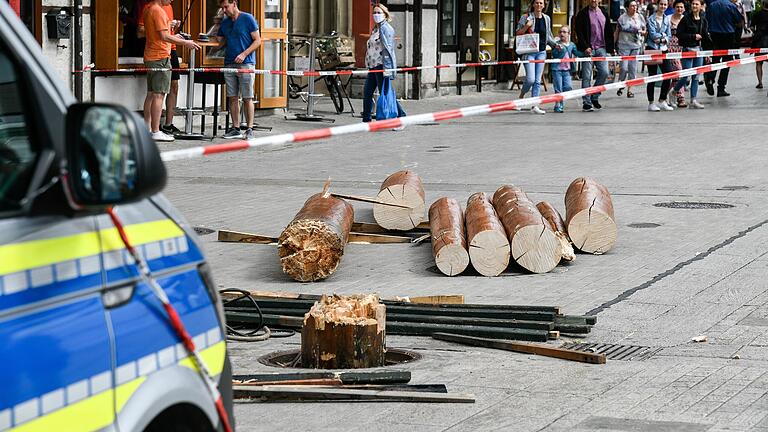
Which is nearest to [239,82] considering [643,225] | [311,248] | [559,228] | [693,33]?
[643,225]

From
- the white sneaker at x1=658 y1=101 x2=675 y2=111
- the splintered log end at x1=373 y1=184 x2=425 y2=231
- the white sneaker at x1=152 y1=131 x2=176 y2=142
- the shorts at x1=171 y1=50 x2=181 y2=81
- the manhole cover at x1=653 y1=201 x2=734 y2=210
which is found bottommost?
the manhole cover at x1=653 y1=201 x2=734 y2=210

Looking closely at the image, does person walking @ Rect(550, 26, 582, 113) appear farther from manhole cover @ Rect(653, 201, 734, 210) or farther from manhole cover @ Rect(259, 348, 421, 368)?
manhole cover @ Rect(259, 348, 421, 368)

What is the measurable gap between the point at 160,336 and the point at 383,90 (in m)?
17.8

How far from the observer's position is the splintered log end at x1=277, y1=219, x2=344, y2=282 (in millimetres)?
9367

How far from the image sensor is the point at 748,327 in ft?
25.7

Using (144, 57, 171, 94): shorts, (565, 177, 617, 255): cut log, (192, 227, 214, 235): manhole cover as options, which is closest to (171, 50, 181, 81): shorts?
(144, 57, 171, 94): shorts

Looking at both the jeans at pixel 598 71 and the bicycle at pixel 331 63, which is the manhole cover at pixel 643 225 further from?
the jeans at pixel 598 71

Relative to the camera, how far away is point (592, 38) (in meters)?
25.3

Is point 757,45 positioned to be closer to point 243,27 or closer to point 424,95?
point 424,95

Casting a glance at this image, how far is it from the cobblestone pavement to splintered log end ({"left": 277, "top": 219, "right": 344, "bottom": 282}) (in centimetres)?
12

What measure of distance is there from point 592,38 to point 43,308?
23.1m

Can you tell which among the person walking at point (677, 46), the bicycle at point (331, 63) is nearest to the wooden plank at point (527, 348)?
the bicycle at point (331, 63)

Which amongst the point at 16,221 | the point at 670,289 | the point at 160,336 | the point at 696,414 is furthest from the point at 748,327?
the point at 16,221

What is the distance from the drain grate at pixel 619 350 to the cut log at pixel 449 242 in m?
2.24
